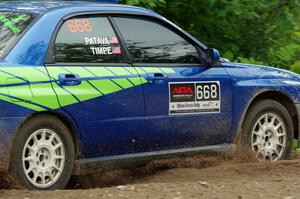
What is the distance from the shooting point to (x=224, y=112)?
793 centimetres

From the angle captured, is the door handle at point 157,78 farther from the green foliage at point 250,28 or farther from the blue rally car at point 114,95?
the green foliage at point 250,28

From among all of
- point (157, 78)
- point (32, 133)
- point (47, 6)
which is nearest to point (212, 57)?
point (157, 78)

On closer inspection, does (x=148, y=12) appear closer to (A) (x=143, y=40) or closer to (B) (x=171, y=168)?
(A) (x=143, y=40)

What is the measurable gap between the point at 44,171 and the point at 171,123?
1.45m

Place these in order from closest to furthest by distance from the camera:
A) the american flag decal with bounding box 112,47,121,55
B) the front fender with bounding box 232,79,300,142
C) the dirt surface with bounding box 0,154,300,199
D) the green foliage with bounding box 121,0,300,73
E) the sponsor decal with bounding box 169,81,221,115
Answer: the dirt surface with bounding box 0,154,300,199 → the american flag decal with bounding box 112,47,121,55 → the sponsor decal with bounding box 169,81,221,115 → the front fender with bounding box 232,79,300,142 → the green foliage with bounding box 121,0,300,73

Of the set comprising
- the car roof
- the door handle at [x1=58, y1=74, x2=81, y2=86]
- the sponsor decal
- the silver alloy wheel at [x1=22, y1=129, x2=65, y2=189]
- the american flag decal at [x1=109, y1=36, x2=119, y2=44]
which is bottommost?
the silver alloy wheel at [x1=22, y1=129, x2=65, y2=189]

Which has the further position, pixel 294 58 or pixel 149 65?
pixel 294 58

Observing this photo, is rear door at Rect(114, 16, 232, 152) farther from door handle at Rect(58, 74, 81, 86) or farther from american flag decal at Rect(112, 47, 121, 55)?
door handle at Rect(58, 74, 81, 86)

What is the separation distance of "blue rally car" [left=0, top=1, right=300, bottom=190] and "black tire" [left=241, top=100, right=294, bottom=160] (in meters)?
0.01

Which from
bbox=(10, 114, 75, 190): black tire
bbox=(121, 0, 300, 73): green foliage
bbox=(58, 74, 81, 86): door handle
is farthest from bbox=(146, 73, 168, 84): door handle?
bbox=(121, 0, 300, 73): green foliage

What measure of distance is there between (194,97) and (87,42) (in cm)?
122

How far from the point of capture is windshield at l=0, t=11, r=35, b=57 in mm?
6660

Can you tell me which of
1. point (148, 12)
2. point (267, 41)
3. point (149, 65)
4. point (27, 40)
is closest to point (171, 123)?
point (149, 65)

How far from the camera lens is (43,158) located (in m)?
6.57
